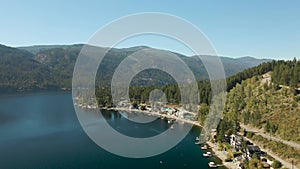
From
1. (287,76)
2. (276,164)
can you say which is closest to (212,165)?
(276,164)

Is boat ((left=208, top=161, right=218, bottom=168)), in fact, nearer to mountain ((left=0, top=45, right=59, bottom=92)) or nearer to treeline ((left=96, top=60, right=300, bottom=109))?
treeline ((left=96, top=60, right=300, bottom=109))

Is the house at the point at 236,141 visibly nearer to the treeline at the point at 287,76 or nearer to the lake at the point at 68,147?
the lake at the point at 68,147

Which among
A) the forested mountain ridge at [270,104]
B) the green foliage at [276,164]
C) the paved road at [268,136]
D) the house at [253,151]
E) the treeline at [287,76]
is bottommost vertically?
the green foliage at [276,164]

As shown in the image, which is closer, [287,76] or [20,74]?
[287,76]

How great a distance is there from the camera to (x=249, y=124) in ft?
83.8

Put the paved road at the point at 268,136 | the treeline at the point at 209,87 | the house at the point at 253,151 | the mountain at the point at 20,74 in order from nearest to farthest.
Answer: the house at the point at 253,151 → the paved road at the point at 268,136 → the treeline at the point at 209,87 → the mountain at the point at 20,74

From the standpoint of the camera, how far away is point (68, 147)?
2211 centimetres

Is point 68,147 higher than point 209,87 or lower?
lower

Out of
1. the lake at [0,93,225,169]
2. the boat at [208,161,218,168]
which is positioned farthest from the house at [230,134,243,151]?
the boat at [208,161,218,168]

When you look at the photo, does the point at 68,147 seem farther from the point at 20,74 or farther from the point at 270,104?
the point at 20,74

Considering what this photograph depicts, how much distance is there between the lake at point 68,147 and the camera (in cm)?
1834

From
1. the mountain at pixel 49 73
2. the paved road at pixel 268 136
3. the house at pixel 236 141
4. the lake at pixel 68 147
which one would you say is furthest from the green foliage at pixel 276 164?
the mountain at pixel 49 73

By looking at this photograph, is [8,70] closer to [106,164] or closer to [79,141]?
[79,141]

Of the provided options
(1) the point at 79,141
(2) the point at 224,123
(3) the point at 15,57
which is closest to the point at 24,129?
(1) the point at 79,141
